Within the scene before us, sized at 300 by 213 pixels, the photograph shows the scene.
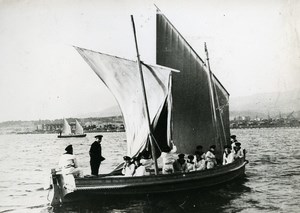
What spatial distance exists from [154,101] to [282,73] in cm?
407

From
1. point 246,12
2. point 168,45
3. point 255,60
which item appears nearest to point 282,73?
point 255,60

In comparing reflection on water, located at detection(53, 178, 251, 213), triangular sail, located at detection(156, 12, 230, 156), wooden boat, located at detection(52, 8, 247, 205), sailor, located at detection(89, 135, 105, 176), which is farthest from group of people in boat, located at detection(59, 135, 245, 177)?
triangular sail, located at detection(156, 12, 230, 156)

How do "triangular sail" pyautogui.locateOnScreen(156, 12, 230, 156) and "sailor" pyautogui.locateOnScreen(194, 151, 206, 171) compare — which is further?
"triangular sail" pyautogui.locateOnScreen(156, 12, 230, 156)

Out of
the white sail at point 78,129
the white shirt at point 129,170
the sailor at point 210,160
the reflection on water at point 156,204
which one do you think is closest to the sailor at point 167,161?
the reflection on water at point 156,204

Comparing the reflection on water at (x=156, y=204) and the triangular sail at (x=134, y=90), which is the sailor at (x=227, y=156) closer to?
the reflection on water at (x=156, y=204)

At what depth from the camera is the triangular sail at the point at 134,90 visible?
10750 millimetres

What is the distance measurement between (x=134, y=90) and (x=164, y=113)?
1098mm

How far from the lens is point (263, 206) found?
9.88 metres

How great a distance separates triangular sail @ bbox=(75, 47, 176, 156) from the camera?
10750 millimetres

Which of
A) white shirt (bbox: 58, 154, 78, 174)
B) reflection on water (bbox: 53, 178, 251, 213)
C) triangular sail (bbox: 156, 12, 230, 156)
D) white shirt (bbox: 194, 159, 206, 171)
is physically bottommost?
reflection on water (bbox: 53, 178, 251, 213)

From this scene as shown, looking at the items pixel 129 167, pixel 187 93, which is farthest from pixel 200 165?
A: pixel 187 93

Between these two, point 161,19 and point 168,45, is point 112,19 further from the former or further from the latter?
point 168,45

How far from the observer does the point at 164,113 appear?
1120 centimetres

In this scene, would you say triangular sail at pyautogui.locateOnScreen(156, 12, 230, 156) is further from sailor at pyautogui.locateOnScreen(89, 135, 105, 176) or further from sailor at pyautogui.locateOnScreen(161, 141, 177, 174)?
sailor at pyautogui.locateOnScreen(89, 135, 105, 176)
